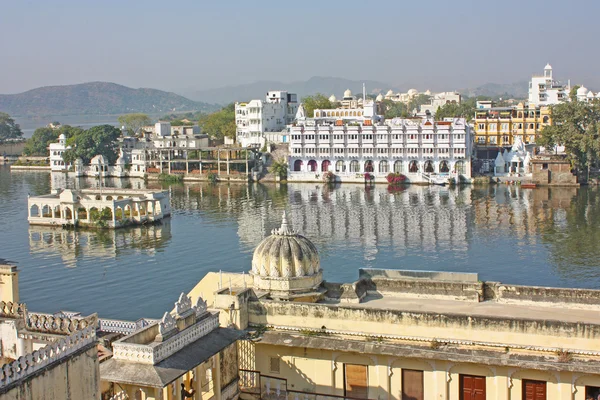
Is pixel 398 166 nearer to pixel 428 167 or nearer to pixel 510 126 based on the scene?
pixel 428 167

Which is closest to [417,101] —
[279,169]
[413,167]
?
[413,167]

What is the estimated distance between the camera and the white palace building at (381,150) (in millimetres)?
70000

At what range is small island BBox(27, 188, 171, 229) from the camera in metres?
47.6

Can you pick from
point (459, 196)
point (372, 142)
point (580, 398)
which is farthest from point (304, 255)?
point (372, 142)

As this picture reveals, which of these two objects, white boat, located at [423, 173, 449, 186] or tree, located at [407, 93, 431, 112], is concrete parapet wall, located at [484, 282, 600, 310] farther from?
tree, located at [407, 93, 431, 112]

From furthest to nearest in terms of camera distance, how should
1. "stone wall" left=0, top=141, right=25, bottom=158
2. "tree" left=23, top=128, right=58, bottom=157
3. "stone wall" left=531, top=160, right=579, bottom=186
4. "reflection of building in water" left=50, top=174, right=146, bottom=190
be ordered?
1. "stone wall" left=0, top=141, right=25, bottom=158
2. "tree" left=23, top=128, right=58, bottom=157
3. "reflection of building in water" left=50, top=174, right=146, bottom=190
4. "stone wall" left=531, top=160, right=579, bottom=186

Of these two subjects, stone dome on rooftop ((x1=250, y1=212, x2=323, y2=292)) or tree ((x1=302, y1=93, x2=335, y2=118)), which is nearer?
stone dome on rooftop ((x1=250, y1=212, x2=323, y2=292))

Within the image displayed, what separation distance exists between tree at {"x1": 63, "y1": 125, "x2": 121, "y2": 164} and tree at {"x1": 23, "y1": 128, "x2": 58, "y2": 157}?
12.2 metres

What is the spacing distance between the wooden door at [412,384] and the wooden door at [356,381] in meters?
0.68

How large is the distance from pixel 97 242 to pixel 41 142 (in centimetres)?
6104

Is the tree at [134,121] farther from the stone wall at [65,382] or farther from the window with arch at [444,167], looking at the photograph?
the stone wall at [65,382]

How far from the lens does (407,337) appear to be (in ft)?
44.9

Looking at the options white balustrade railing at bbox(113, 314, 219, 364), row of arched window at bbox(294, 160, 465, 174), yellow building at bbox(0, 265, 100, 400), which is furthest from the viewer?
row of arched window at bbox(294, 160, 465, 174)

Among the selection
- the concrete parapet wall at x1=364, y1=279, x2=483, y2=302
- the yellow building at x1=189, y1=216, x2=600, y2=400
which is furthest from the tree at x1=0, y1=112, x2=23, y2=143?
the yellow building at x1=189, y1=216, x2=600, y2=400
